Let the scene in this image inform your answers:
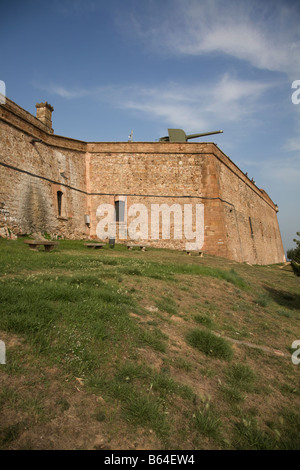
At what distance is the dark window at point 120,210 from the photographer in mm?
22328

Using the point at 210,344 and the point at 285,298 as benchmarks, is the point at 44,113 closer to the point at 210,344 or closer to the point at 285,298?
the point at 285,298

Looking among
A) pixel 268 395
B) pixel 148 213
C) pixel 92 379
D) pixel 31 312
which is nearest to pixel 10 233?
pixel 148 213

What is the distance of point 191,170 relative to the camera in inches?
886

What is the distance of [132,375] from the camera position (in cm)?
346

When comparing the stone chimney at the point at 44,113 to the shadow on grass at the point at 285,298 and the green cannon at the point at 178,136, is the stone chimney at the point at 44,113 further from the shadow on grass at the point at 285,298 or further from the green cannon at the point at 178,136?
the shadow on grass at the point at 285,298

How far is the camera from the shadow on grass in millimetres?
9603

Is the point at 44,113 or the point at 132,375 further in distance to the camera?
the point at 44,113

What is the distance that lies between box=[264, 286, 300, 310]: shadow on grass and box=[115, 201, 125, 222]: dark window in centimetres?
1342

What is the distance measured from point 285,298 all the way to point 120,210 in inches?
582

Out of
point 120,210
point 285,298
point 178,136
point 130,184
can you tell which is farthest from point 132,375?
point 178,136

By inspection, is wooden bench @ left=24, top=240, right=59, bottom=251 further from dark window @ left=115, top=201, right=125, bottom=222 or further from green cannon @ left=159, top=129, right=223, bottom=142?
green cannon @ left=159, top=129, right=223, bottom=142

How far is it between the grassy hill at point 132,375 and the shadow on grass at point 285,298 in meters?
3.65

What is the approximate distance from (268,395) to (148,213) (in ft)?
62.3
